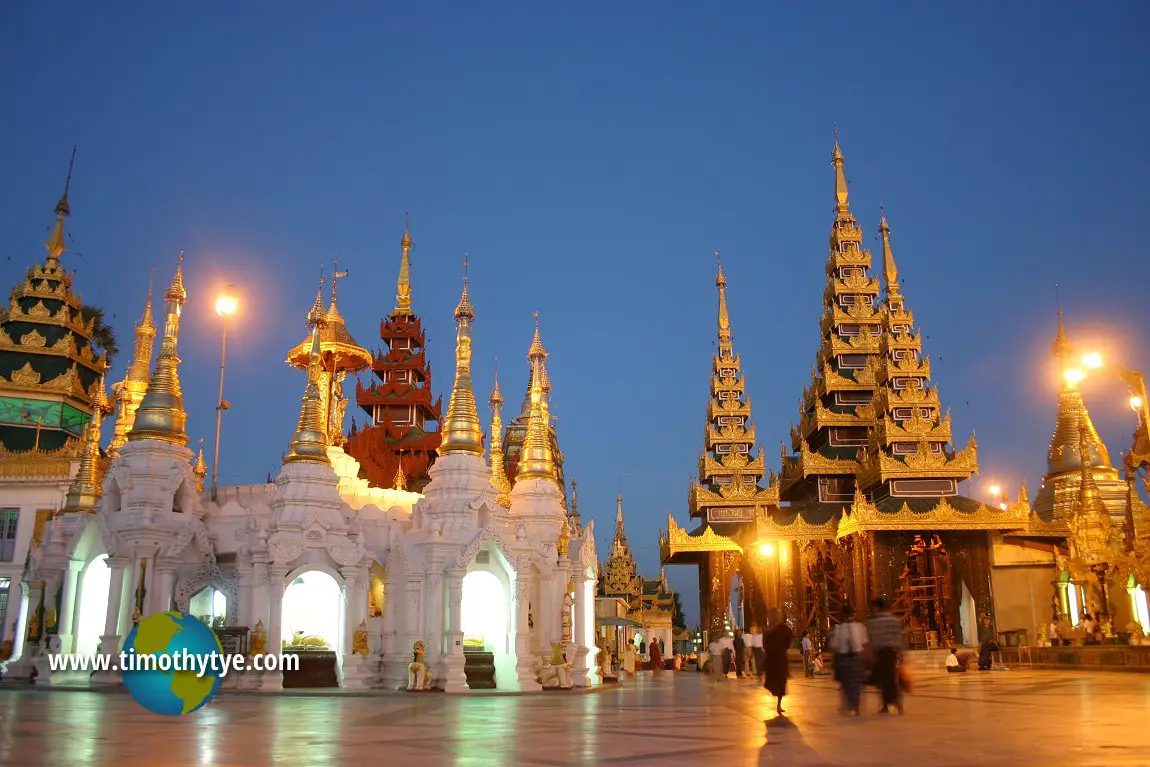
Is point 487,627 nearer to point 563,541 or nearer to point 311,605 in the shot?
point 563,541

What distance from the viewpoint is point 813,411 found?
45250 millimetres

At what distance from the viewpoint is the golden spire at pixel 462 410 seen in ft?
74.8

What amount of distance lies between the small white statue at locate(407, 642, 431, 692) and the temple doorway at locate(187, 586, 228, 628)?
5.44 m

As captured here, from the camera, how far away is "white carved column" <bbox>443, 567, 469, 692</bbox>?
65.9 ft

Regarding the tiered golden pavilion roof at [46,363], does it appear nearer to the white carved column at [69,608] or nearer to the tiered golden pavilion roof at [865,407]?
the white carved column at [69,608]

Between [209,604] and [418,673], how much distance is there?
6.22 metres

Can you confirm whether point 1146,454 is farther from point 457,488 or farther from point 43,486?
point 43,486

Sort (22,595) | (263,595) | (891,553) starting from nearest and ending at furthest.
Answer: (263,595) → (22,595) → (891,553)

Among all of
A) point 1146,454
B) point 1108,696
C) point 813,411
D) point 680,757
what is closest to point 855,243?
point 813,411

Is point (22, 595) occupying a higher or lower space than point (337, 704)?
higher

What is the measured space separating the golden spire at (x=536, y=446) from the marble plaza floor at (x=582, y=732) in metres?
8.86

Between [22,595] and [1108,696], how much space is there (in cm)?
2432

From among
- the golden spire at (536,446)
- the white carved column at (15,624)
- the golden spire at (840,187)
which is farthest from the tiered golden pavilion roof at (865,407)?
the white carved column at (15,624)

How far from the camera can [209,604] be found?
23.0 metres
